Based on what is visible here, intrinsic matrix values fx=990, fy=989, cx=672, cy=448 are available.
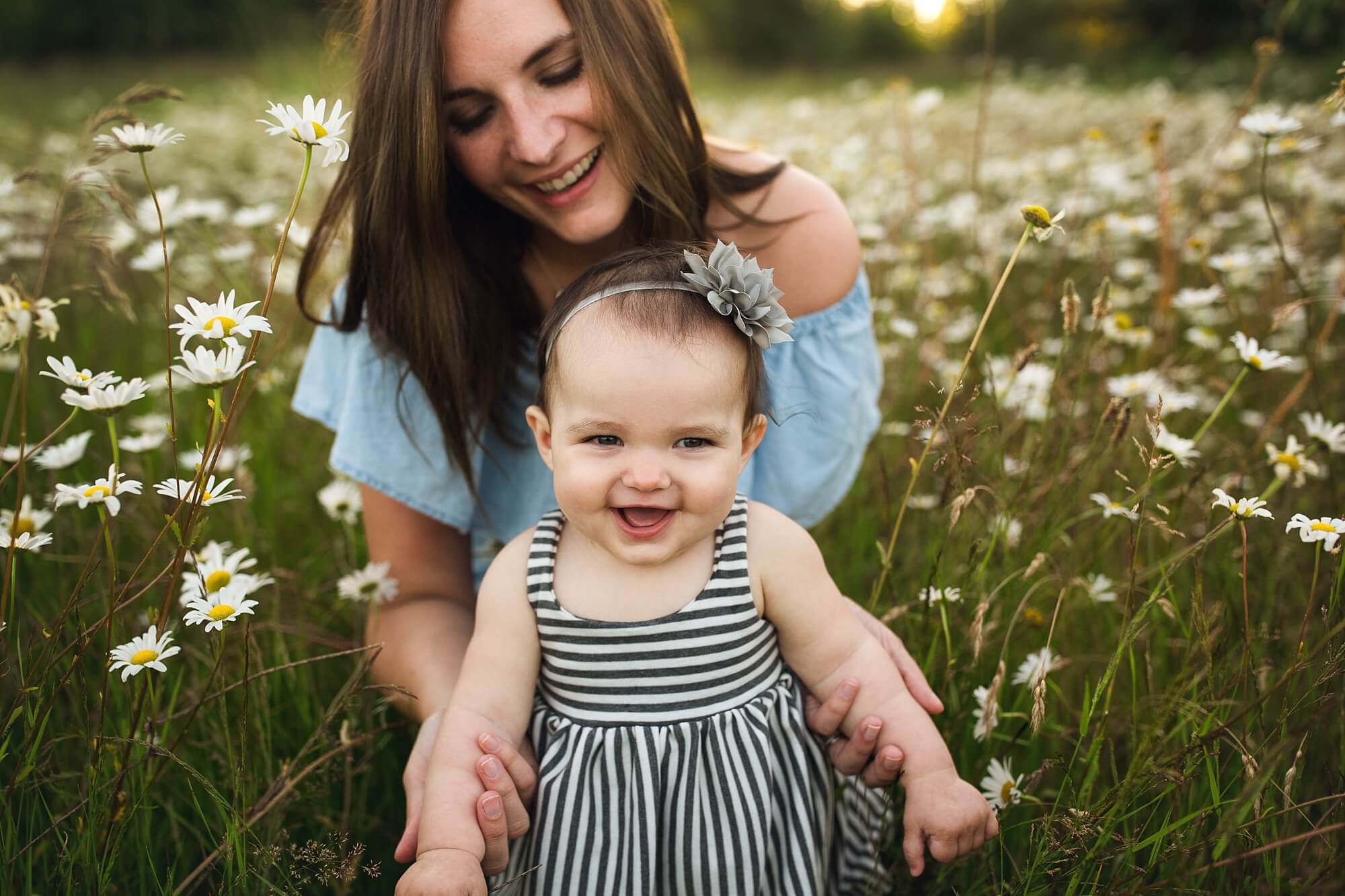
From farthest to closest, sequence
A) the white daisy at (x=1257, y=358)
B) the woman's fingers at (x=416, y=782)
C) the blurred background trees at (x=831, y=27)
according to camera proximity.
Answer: the blurred background trees at (x=831, y=27) < the white daisy at (x=1257, y=358) < the woman's fingers at (x=416, y=782)

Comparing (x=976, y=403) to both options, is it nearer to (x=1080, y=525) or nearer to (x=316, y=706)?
(x=1080, y=525)

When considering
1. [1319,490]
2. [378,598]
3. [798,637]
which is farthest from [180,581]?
[1319,490]

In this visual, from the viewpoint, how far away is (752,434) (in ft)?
4.03

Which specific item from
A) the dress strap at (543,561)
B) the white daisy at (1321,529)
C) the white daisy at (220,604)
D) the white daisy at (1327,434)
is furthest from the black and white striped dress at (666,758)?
the white daisy at (1327,434)

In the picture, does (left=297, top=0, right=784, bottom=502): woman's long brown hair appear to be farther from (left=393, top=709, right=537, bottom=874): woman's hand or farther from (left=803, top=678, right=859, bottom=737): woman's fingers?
(left=803, top=678, right=859, bottom=737): woman's fingers

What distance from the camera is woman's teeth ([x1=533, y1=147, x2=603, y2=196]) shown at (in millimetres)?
1523

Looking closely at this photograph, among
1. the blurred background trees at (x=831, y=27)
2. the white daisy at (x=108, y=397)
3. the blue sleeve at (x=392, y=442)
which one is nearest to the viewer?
the white daisy at (x=108, y=397)

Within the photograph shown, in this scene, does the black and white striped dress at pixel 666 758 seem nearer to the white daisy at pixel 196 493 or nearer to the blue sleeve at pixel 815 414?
the white daisy at pixel 196 493

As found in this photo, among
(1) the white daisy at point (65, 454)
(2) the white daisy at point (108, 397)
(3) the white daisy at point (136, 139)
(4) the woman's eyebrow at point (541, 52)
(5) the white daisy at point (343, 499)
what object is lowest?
(5) the white daisy at point (343, 499)

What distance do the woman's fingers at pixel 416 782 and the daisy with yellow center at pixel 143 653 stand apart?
0.33 metres

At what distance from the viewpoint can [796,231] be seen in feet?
5.94

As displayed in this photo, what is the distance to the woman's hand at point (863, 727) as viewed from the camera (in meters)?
1.18

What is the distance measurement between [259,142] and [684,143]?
577 centimetres

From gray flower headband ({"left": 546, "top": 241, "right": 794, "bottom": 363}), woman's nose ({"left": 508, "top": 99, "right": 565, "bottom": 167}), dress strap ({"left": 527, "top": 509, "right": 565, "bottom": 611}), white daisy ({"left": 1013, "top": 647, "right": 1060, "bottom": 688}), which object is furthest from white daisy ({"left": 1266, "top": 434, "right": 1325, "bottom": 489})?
woman's nose ({"left": 508, "top": 99, "right": 565, "bottom": 167})
